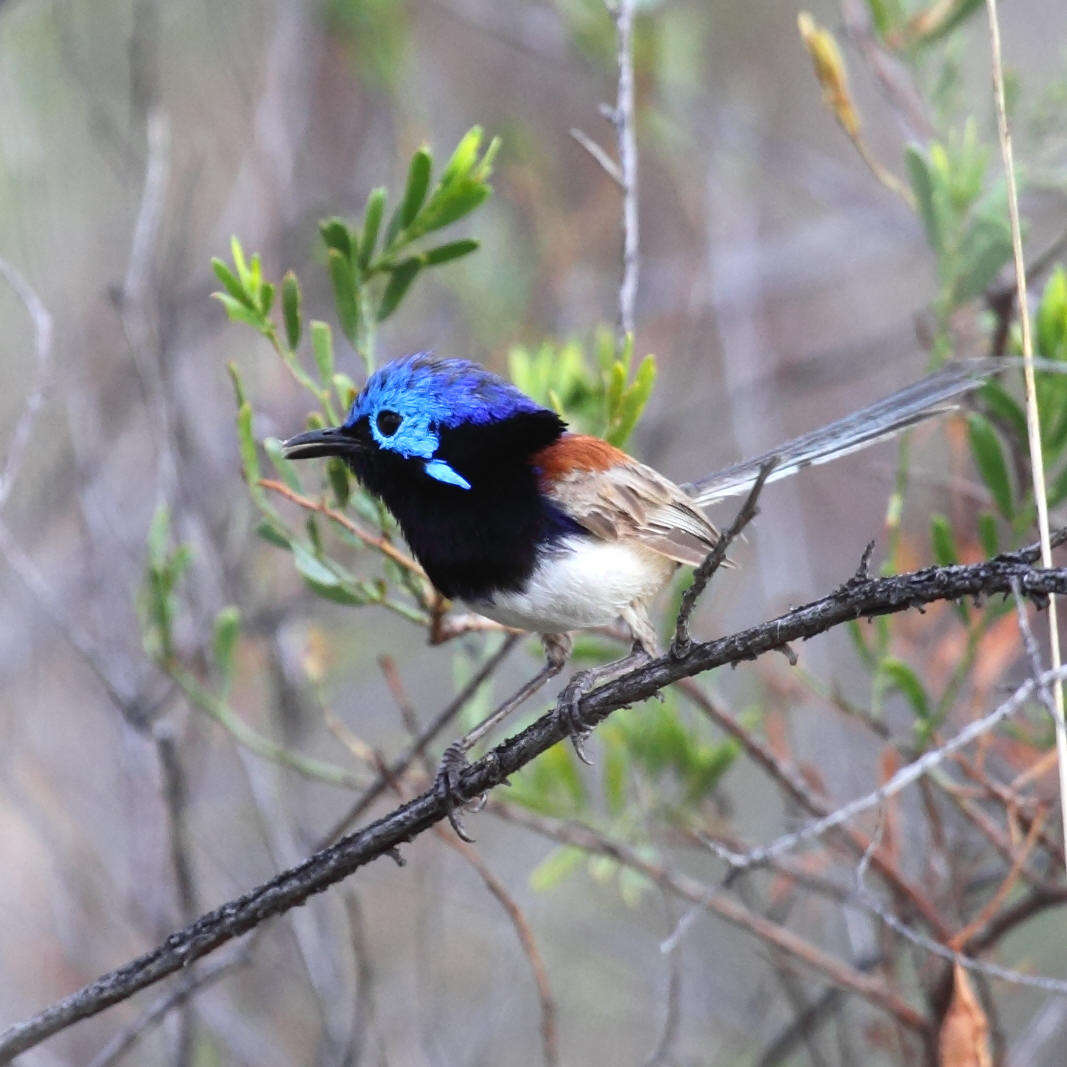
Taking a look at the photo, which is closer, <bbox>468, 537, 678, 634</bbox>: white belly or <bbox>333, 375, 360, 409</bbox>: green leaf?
<bbox>468, 537, 678, 634</bbox>: white belly

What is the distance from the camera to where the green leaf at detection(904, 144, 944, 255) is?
121 inches

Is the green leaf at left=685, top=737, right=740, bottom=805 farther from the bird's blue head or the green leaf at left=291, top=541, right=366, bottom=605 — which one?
the green leaf at left=291, top=541, right=366, bottom=605

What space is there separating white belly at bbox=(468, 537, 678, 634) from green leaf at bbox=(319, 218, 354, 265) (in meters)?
0.77

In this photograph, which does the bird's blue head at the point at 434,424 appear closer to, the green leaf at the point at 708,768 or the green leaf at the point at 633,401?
the green leaf at the point at 633,401

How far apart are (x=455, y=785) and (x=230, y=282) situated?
107cm

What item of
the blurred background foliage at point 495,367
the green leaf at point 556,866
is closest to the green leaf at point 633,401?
the blurred background foliage at point 495,367

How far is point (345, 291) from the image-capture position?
2775 millimetres

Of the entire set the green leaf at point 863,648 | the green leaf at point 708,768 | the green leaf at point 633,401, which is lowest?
the green leaf at point 708,768

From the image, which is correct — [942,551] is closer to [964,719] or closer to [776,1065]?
[964,719]

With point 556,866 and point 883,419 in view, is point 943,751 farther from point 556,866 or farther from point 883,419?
point 556,866

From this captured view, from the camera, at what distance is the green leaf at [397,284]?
9.36 feet

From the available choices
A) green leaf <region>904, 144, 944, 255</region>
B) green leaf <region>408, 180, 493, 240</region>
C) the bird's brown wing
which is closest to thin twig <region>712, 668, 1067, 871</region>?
the bird's brown wing

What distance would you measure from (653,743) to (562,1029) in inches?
105

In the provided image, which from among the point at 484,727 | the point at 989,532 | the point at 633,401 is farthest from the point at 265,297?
the point at 989,532
